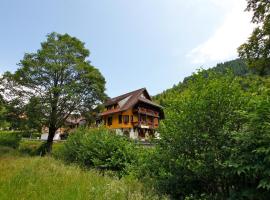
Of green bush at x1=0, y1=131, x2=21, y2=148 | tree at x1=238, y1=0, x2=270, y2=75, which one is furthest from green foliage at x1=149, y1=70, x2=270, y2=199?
green bush at x1=0, y1=131, x2=21, y2=148

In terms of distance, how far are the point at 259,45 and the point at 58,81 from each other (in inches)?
853

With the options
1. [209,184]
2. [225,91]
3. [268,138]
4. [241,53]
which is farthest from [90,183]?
[241,53]

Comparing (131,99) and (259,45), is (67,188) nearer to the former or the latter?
(259,45)

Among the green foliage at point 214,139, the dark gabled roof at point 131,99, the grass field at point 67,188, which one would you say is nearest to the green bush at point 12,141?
the dark gabled roof at point 131,99

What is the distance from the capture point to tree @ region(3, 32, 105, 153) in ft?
91.6

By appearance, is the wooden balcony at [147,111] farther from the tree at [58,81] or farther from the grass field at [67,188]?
the grass field at [67,188]

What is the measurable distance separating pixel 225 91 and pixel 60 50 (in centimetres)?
2590

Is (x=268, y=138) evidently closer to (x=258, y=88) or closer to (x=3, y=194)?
(x=258, y=88)

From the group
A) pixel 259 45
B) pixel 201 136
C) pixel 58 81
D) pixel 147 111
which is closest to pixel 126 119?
pixel 147 111

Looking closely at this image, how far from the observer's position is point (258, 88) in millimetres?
6586

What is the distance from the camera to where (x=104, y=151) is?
489 inches

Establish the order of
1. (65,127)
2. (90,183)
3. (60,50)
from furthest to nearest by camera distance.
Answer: (65,127), (60,50), (90,183)

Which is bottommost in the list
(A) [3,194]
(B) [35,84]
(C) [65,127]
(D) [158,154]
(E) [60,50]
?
(A) [3,194]

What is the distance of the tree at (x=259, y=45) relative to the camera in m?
13.5
